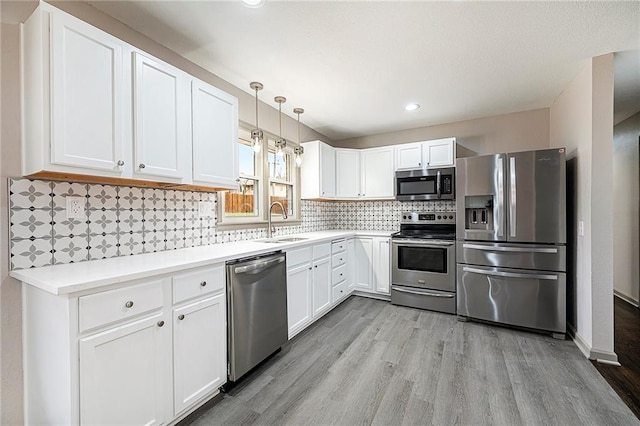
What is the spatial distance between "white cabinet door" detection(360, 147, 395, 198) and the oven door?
0.87 meters

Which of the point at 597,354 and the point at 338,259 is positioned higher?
the point at 338,259

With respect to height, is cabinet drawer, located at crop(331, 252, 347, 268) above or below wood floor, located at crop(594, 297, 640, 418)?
above

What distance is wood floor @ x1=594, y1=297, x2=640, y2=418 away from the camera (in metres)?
1.82

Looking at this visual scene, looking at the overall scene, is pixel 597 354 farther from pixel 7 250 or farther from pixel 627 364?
pixel 7 250

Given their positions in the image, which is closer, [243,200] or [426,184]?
[243,200]

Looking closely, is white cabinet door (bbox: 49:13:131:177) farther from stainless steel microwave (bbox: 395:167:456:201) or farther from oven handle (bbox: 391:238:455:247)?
stainless steel microwave (bbox: 395:167:456:201)

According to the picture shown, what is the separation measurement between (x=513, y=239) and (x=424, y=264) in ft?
3.23

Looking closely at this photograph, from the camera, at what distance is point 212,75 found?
254cm

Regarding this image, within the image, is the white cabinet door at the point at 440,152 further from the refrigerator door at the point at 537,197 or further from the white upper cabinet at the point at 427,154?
the refrigerator door at the point at 537,197

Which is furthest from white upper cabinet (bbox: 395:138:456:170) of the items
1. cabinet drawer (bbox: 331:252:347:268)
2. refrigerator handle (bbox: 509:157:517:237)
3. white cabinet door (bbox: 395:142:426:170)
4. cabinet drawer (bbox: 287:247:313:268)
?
cabinet drawer (bbox: 287:247:313:268)

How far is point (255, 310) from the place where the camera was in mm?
2059

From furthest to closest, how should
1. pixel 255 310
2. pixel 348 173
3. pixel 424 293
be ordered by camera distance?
pixel 348 173 < pixel 424 293 < pixel 255 310

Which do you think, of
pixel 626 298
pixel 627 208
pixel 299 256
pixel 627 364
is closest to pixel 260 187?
pixel 299 256

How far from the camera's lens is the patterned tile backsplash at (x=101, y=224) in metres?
1.44
